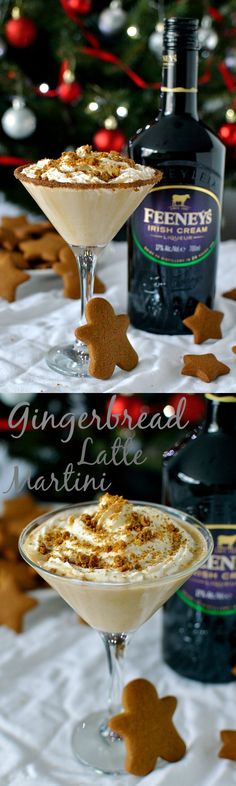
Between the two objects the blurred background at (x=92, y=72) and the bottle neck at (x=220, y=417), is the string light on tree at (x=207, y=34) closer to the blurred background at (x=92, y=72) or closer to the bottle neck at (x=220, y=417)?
the blurred background at (x=92, y=72)

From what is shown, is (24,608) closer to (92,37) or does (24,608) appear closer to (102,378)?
(102,378)

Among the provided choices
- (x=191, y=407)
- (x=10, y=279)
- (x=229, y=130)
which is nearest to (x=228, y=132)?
(x=229, y=130)

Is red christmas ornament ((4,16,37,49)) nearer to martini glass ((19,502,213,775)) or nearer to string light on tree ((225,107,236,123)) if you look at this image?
string light on tree ((225,107,236,123))

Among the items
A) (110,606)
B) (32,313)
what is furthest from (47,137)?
(110,606)

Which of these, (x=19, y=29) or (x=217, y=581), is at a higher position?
(x=19, y=29)

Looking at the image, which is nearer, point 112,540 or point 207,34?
point 112,540
